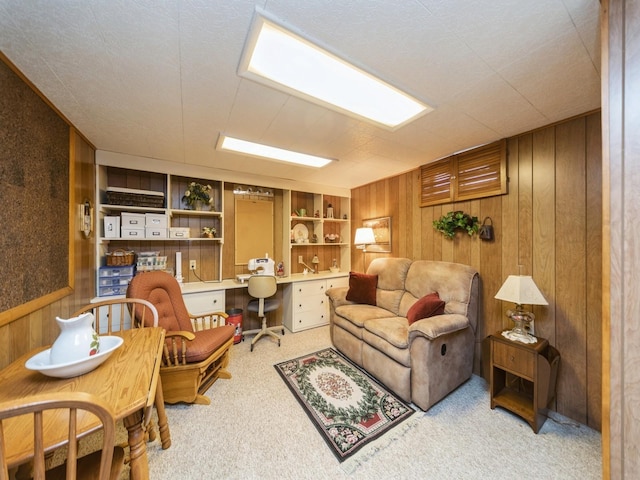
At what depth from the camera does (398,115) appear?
189 centimetres

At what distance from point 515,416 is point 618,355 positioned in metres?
1.42

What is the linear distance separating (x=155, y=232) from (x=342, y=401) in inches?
106

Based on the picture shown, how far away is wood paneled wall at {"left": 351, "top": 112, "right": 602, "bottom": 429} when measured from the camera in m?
1.77

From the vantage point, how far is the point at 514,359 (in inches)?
71.6

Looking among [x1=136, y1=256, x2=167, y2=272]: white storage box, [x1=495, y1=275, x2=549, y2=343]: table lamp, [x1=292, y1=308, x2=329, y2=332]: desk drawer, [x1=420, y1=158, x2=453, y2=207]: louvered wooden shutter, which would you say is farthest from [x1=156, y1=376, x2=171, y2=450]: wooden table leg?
[x1=420, y1=158, x2=453, y2=207]: louvered wooden shutter

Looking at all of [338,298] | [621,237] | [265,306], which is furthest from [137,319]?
[621,237]

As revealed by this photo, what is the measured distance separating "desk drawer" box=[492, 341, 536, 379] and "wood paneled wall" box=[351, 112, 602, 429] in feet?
1.43

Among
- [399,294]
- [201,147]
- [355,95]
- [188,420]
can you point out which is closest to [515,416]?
[399,294]

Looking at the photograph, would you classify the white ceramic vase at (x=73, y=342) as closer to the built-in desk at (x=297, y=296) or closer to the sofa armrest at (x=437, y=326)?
the built-in desk at (x=297, y=296)

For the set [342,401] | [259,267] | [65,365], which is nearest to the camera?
[65,365]

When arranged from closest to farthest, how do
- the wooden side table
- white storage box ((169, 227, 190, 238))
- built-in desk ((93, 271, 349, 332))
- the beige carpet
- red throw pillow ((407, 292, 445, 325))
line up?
1. the beige carpet
2. the wooden side table
3. red throw pillow ((407, 292, 445, 325))
4. white storage box ((169, 227, 190, 238))
5. built-in desk ((93, 271, 349, 332))

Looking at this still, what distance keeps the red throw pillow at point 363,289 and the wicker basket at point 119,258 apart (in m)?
2.62

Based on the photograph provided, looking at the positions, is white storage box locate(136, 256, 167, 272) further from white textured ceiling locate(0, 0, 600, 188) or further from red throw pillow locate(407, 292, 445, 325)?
red throw pillow locate(407, 292, 445, 325)

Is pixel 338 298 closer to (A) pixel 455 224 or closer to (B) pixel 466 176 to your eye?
(A) pixel 455 224
